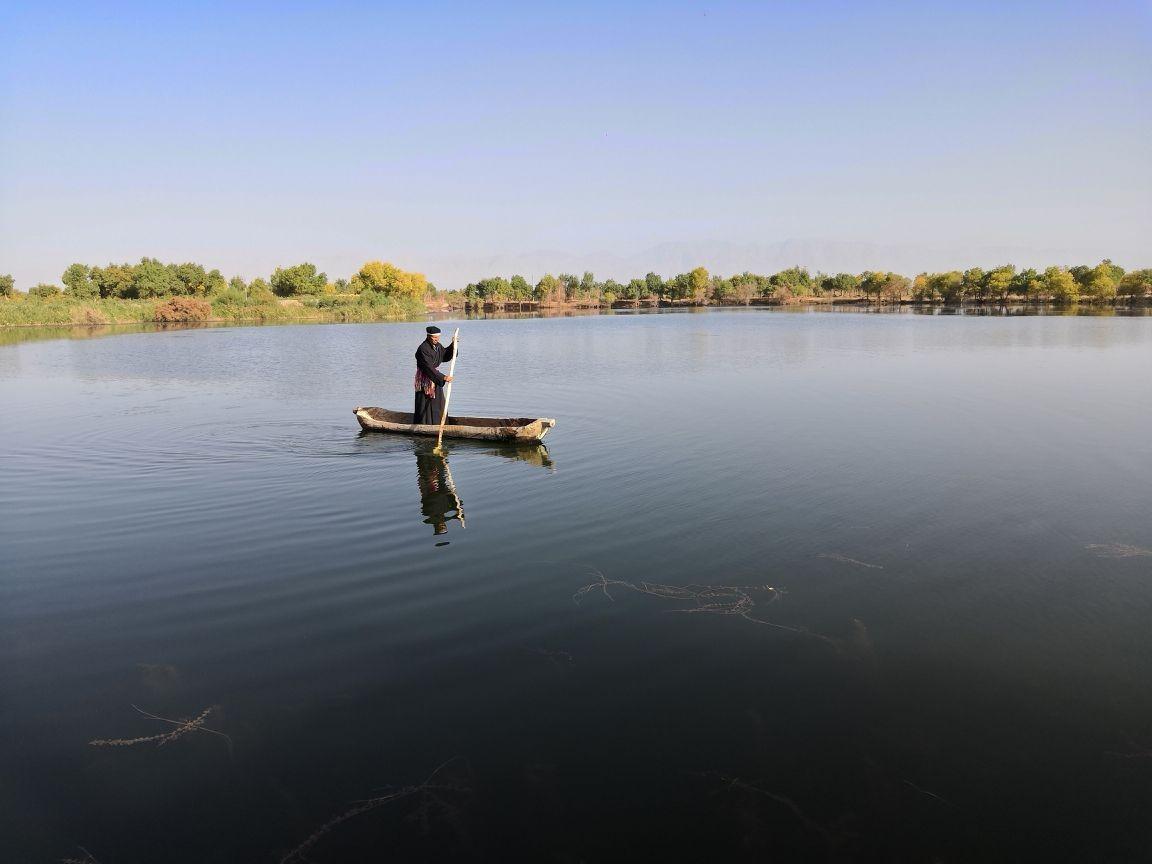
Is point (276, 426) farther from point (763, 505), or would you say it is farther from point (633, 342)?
point (633, 342)

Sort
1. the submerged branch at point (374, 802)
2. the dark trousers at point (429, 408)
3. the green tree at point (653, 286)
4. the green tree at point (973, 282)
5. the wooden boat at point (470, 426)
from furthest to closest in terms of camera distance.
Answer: the green tree at point (653, 286) → the green tree at point (973, 282) → the dark trousers at point (429, 408) → the wooden boat at point (470, 426) → the submerged branch at point (374, 802)

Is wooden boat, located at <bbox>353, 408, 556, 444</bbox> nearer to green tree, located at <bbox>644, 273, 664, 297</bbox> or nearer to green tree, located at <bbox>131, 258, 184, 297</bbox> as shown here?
green tree, located at <bbox>131, 258, 184, 297</bbox>

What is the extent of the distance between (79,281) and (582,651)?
111 metres

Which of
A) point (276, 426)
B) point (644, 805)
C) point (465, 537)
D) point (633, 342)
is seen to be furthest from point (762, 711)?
point (633, 342)

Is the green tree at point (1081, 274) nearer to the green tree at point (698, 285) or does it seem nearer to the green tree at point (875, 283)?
the green tree at point (875, 283)

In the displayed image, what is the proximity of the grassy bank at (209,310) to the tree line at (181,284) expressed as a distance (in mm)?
3208

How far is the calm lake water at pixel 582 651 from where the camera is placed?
4113mm

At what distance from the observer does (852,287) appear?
449ft

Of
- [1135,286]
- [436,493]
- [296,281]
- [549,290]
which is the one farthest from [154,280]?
[1135,286]

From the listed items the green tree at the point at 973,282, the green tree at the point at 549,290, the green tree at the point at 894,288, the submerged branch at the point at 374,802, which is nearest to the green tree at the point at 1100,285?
the green tree at the point at 973,282

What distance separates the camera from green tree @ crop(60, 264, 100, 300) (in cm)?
9319

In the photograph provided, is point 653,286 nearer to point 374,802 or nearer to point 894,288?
point 894,288

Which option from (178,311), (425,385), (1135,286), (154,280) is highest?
(154,280)

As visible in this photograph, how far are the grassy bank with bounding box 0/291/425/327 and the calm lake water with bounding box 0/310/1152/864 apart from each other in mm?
57903
